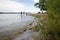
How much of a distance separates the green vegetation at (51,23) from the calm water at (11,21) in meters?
2.90

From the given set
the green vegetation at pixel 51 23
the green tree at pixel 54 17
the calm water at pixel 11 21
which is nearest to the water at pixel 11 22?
A: the calm water at pixel 11 21

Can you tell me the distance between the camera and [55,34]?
75.8 inches

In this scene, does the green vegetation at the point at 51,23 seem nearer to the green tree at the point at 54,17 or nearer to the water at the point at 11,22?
the green tree at the point at 54,17

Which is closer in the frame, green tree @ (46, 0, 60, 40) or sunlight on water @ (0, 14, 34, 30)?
green tree @ (46, 0, 60, 40)

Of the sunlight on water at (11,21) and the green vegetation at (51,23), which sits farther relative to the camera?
→ the sunlight on water at (11,21)

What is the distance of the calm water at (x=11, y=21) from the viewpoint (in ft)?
16.4

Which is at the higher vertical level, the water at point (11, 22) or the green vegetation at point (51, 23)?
the green vegetation at point (51, 23)

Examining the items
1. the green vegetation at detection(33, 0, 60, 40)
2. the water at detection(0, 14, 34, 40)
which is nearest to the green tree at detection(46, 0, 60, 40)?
the green vegetation at detection(33, 0, 60, 40)

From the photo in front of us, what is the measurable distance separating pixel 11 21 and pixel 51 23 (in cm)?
337

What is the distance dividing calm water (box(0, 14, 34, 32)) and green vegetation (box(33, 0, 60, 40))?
9.52 feet

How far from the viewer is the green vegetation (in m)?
1.90

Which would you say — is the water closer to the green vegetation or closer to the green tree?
the green vegetation

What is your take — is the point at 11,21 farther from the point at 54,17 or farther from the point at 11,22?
the point at 54,17

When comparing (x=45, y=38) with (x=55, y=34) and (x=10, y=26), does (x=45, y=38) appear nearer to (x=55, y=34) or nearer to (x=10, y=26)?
(x=55, y=34)
